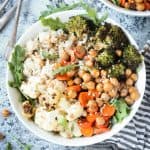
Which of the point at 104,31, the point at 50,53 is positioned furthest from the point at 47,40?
the point at 104,31

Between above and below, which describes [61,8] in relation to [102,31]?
above

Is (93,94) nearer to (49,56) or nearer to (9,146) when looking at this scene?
(49,56)

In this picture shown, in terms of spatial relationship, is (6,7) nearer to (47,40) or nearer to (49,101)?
(47,40)

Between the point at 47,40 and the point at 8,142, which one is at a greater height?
the point at 47,40

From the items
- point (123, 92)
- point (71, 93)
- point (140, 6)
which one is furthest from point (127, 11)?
point (71, 93)

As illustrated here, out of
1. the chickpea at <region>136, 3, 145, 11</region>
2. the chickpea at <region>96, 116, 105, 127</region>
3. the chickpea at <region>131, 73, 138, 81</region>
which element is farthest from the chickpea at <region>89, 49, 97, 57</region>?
the chickpea at <region>136, 3, 145, 11</region>

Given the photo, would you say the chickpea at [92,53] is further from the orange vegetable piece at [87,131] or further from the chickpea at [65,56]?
the orange vegetable piece at [87,131]
